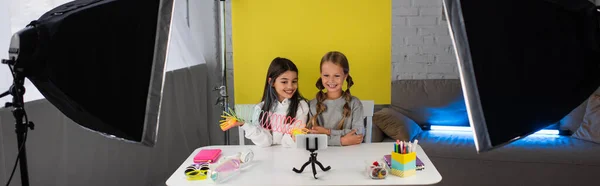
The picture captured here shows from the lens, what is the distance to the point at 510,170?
113 inches

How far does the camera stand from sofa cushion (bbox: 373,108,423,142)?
3102 mm

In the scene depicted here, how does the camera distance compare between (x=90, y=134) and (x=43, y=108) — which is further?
(x=90, y=134)

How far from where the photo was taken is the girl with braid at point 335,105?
2217mm

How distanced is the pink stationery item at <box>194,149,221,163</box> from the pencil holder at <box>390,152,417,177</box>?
65 cm

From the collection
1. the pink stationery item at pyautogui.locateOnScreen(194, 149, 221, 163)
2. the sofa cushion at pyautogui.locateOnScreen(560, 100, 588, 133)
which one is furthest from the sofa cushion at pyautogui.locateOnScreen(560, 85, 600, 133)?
the pink stationery item at pyautogui.locateOnScreen(194, 149, 221, 163)

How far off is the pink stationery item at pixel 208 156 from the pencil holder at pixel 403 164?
2.13ft

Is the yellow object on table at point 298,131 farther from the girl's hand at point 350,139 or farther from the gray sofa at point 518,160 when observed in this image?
the gray sofa at point 518,160

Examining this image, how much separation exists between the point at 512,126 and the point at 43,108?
5.71 ft

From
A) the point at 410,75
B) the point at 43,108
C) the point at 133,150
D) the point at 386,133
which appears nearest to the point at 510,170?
the point at 386,133

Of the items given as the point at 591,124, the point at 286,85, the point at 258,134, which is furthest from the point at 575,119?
the point at 258,134

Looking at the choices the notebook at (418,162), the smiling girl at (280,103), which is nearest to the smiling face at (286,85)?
the smiling girl at (280,103)

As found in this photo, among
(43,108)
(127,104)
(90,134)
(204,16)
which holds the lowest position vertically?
(90,134)

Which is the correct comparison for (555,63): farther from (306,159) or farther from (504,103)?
(306,159)

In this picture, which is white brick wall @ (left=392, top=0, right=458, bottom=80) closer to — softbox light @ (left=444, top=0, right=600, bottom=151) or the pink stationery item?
the pink stationery item
